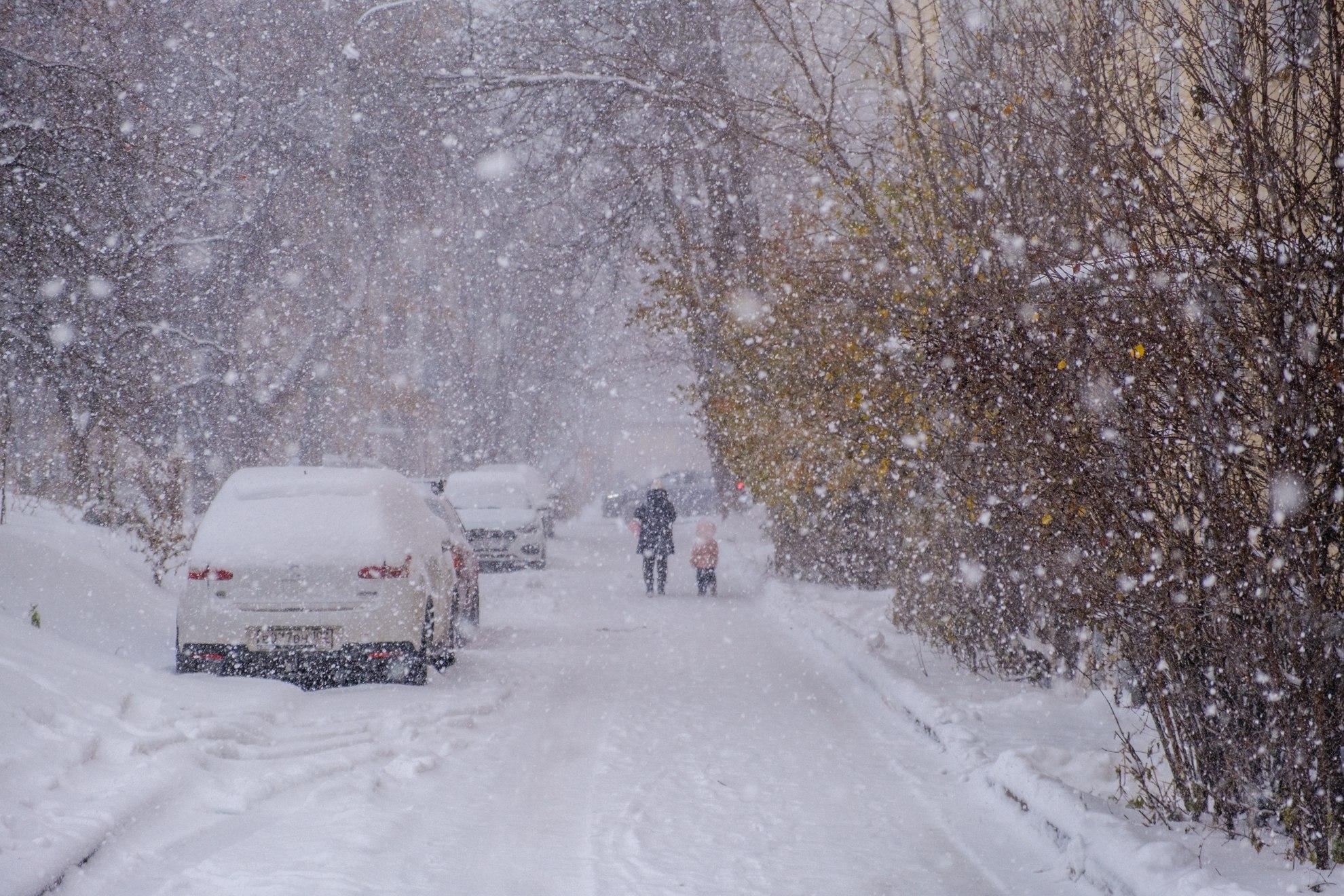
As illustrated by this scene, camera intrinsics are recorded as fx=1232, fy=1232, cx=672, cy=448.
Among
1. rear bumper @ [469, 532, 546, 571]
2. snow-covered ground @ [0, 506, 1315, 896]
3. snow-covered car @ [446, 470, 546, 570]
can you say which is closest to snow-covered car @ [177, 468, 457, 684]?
snow-covered ground @ [0, 506, 1315, 896]

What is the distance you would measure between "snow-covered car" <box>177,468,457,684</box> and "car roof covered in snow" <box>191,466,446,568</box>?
0.01 metres

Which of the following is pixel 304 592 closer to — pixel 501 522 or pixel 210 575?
pixel 210 575

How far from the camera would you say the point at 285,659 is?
31.1 feet

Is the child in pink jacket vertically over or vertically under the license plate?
over

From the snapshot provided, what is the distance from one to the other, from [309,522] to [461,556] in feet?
11.7

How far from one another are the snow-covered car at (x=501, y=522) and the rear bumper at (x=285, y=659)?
44.1 ft

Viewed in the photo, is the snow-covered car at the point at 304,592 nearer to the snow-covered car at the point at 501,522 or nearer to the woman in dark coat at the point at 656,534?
the woman in dark coat at the point at 656,534

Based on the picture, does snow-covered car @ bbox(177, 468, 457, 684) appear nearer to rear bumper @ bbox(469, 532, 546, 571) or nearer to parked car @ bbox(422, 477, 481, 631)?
parked car @ bbox(422, 477, 481, 631)

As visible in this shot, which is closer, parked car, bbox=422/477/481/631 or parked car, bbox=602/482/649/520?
parked car, bbox=422/477/481/631

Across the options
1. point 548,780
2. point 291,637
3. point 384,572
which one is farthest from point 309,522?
point 548,780

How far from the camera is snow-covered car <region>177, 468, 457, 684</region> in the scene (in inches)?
371

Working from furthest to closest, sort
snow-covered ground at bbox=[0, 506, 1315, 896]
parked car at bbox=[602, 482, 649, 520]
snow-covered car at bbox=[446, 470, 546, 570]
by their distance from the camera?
parked car at bbox=[602, 482, 649, 520], snow-covered car at bbox=[446, 470, 546, 570], snow-covered ground at bbox=[0, 506, 1315, 896]

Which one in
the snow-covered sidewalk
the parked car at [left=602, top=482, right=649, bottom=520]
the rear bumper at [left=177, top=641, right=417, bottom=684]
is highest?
the parked car at [left=602, top=482, right=649, bottom=520]

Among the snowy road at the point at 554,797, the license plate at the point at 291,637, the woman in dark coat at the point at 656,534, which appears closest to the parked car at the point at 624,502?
the woman in dark coat at the point at 656,534
